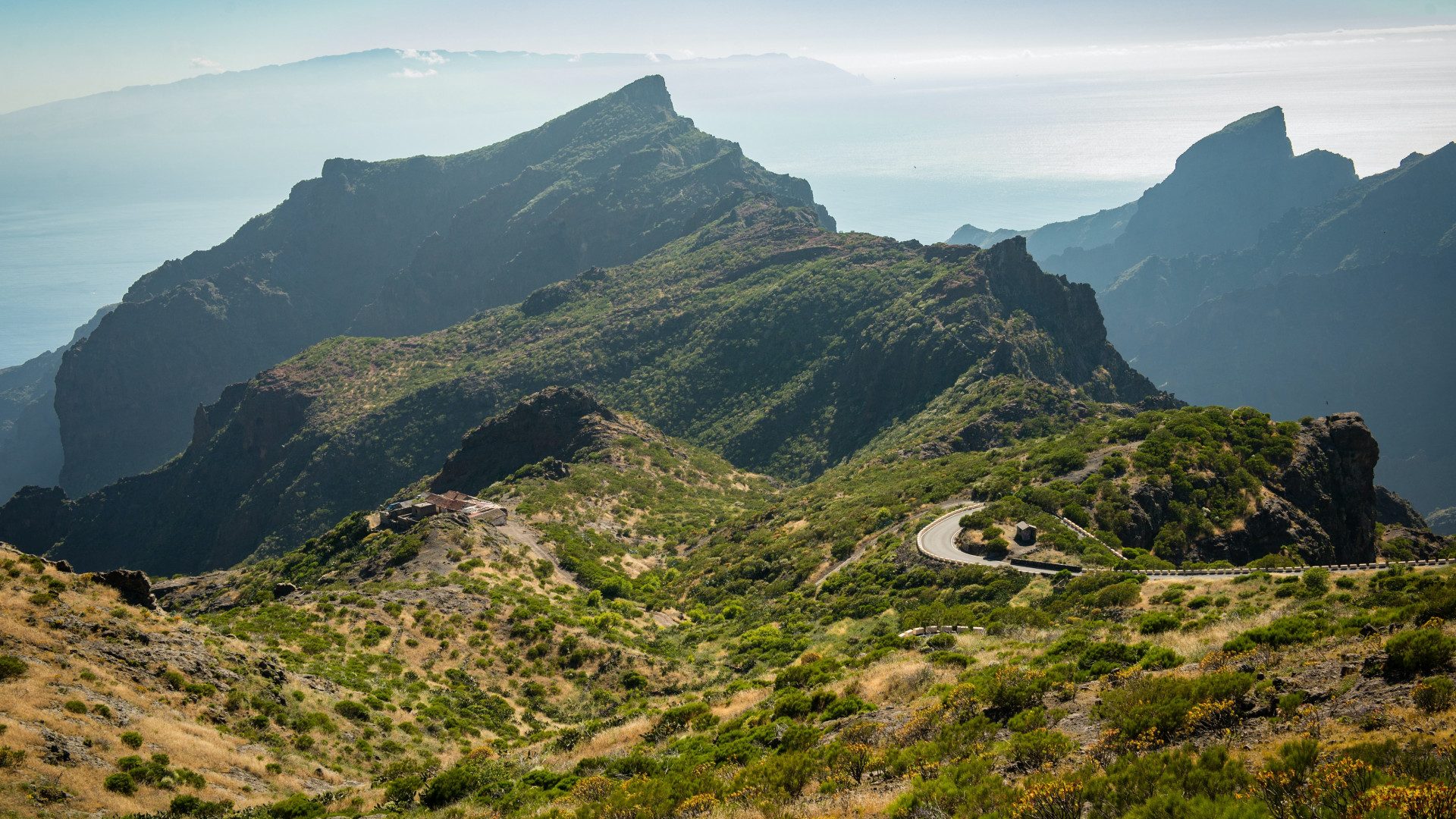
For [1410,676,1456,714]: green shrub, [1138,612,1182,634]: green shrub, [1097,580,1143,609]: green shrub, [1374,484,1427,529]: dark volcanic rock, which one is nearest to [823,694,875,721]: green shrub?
[1138,612,1182,634]: green shrub

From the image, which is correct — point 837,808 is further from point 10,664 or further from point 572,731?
point 10,664

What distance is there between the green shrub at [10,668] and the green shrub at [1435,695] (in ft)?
118

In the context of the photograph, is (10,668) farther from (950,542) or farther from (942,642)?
(950,542)

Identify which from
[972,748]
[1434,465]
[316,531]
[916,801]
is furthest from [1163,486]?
[1434,465]

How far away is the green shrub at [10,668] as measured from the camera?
22.8 m

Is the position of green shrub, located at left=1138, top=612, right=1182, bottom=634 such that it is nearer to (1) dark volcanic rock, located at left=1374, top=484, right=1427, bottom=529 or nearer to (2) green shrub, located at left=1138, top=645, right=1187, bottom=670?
(2) green shrub, located at left=1138, top=645, right=1187, bottom=670

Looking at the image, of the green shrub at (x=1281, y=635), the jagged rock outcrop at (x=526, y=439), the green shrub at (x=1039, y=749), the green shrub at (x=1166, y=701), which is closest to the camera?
the green shrub at (x=1166, y=701)

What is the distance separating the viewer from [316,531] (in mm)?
112875

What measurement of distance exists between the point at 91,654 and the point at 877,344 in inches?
3924

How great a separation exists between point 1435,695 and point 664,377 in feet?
392

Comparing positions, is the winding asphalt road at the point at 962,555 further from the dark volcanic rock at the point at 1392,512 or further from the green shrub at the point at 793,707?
Result: the dark volcanic rock at the point at 1392,512

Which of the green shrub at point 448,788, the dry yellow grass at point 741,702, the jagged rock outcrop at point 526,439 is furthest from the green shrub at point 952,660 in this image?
the jagged rock outcrop at point 526,439

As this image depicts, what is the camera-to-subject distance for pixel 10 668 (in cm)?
2300

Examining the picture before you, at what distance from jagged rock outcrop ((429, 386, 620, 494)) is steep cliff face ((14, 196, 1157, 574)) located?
76cm
